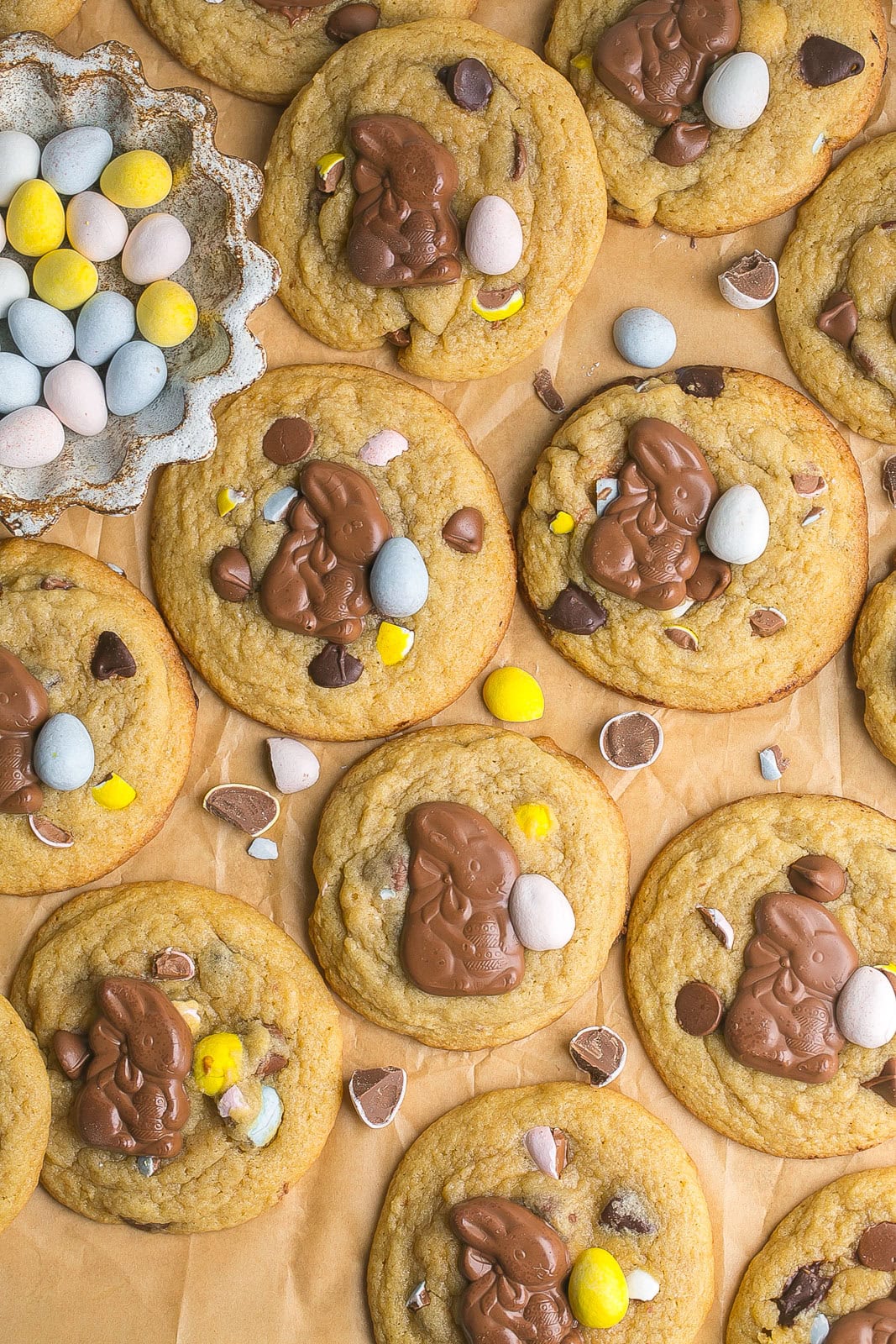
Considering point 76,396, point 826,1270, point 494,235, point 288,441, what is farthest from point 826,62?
point 826,1270

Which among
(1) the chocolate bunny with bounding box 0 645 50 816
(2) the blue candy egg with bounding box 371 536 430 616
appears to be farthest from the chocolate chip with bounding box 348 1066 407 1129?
(2) the blue candy egg with bounding box 371 536 430 616

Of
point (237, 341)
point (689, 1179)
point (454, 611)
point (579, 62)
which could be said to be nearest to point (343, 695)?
point (454, 611)

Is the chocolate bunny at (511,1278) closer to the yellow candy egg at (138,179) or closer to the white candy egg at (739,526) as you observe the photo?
the white candy egg at (739,526)

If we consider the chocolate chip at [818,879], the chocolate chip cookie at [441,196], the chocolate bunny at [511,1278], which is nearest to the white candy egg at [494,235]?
the chocolate chip cookie at [441,196]

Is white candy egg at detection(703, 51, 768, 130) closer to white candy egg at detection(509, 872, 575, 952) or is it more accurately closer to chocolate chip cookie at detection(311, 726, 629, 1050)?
chocolate chip cookie at detection(311, 726, 629, 1050)

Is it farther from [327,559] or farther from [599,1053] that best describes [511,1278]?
[327,559]

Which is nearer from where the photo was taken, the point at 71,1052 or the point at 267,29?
the point at 71,1052

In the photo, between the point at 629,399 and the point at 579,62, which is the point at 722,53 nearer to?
the point at 579,62
